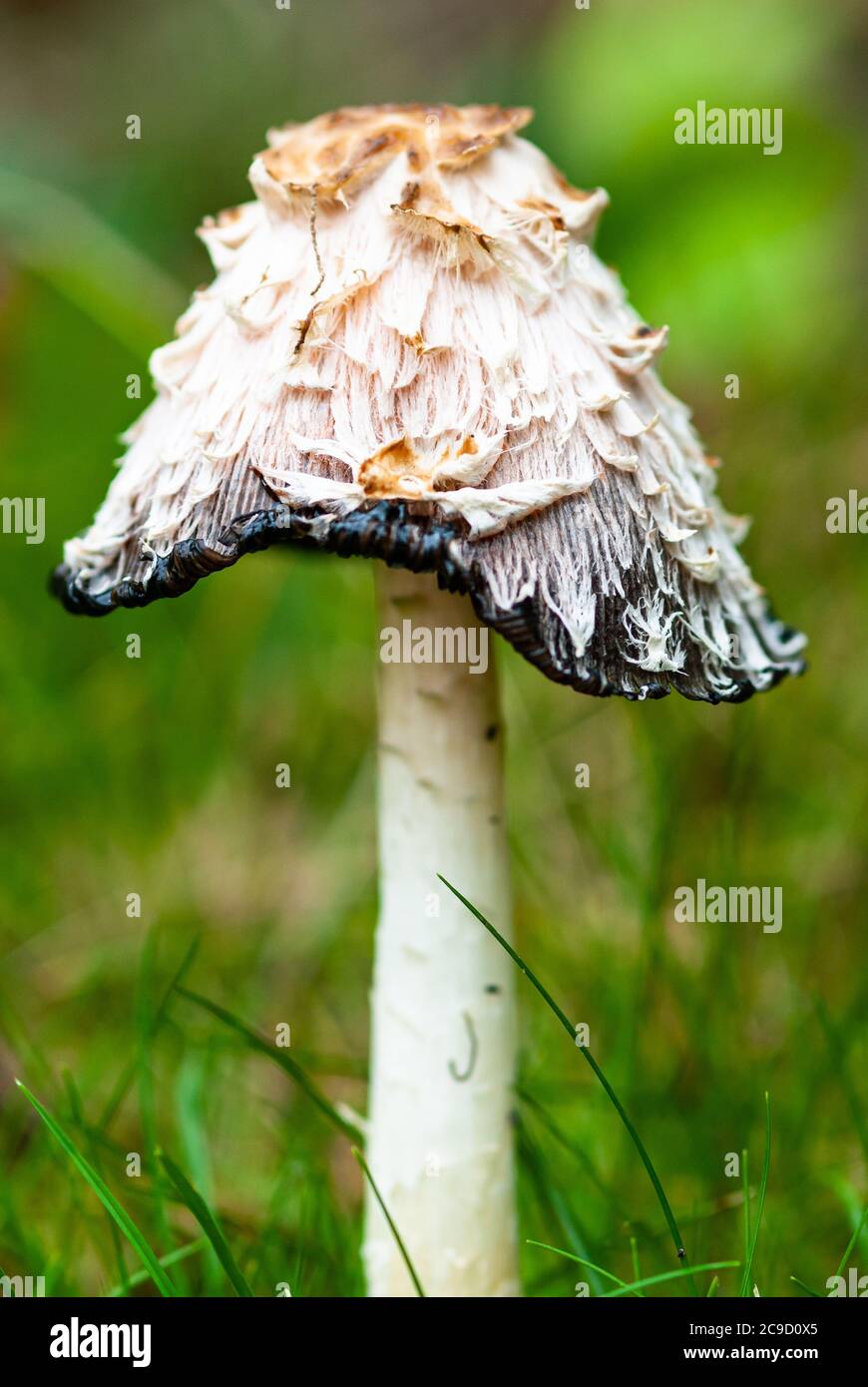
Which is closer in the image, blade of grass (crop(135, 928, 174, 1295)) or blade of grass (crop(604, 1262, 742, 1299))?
blade of grass (crop(604, 1262, 742, 1299))

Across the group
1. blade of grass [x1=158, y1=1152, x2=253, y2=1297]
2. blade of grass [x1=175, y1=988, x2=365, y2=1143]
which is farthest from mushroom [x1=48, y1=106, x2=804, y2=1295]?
blade of grass [x1=158, y1=1152, x2=253, y2=1297]

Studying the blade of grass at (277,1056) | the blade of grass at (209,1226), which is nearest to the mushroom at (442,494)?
the blade of grass at (277,1056)

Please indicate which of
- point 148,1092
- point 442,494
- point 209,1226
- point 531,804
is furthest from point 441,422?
point 531,804

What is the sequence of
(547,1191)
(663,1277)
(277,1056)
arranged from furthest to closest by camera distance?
(547,1191) → (277,1056) → (663,1277)

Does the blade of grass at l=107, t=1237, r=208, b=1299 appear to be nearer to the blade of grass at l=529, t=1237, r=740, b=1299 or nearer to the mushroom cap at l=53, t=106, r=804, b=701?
the blade of grass at l=529, t=1237, r=740, b=1299

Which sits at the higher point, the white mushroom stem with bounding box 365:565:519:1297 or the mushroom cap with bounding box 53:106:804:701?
the mushroom cap with bounding box 53:106:804:701

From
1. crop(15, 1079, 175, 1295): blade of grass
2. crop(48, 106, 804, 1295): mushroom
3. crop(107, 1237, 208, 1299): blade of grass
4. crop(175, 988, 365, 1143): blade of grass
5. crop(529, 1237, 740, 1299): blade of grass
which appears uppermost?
crop(48, 106, 804, 1295): mushroom

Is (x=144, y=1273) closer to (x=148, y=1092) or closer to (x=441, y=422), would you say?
(x=148, y=1092)

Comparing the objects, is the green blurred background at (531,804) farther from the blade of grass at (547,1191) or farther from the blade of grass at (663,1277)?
the blade of grass at (663,1277)
